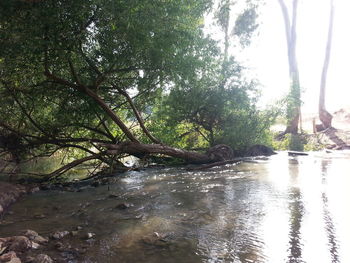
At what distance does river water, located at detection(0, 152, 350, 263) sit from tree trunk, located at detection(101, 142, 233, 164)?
1205 millimetres

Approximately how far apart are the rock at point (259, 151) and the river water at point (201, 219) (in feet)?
17.9

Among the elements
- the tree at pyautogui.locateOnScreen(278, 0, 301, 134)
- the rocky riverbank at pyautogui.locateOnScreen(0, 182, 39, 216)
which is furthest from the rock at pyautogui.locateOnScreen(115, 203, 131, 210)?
the tree at pyautogui.locateOnScreen(278, 0, 301, 134)

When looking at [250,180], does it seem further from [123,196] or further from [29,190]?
[29,190]

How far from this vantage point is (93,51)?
829cm

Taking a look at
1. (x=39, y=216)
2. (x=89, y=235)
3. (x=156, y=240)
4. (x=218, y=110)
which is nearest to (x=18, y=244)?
(x=89, y=235)

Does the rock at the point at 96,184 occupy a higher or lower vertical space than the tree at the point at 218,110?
lower

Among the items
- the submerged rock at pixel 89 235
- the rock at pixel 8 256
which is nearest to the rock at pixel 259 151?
the submerged rock at pixel 89 235

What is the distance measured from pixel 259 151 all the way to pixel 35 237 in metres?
12.2

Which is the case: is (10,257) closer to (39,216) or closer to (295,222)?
(39,216)

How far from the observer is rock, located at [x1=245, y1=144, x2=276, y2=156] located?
14178 millimetres

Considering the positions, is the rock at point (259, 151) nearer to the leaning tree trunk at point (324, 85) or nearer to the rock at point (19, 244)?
the leaning tree trunk at point (324, 85)

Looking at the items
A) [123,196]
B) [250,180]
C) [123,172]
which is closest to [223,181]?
[250,180]

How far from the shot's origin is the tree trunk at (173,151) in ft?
29.5

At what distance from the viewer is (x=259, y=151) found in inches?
→ 567
